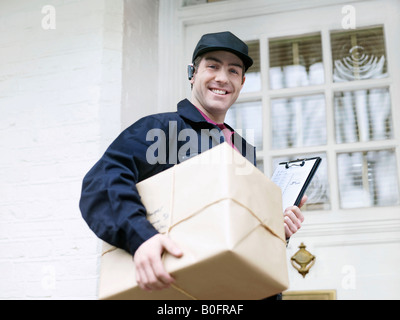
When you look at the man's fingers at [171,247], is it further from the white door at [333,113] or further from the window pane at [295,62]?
the window pane at [295,62]

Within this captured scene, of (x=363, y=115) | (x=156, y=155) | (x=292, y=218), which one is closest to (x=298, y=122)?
(x=363, y=115)

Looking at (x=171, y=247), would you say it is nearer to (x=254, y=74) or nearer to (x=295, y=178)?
(x=295, y=178)

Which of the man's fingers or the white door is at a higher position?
the white door

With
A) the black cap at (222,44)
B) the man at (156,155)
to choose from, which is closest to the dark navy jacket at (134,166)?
the man at (156,155)

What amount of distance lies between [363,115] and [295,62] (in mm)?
396

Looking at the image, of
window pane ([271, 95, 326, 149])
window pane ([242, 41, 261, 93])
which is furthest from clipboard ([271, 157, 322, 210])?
window pane ([242, 41, 261, 93])

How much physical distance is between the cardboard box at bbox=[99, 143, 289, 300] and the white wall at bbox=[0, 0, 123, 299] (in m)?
1.08

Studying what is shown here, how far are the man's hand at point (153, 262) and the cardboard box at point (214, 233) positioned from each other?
0.05ft

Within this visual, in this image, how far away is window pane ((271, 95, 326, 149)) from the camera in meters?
2.52

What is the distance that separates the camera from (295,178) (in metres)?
1.48

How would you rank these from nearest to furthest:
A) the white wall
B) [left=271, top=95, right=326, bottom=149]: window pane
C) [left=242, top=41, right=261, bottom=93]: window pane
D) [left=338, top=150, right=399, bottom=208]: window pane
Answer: the white wall, [left=338, top=150, right=399, bottom=208]: window pane, [left=271, top=95, right=326, bottom=149]: window pane, [left=242, top=41, right=261, bottom=93]: window pane

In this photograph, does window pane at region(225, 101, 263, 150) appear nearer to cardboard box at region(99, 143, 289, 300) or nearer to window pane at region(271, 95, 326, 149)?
window pane at region(271, 95, 326, 149)
